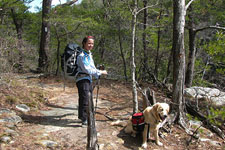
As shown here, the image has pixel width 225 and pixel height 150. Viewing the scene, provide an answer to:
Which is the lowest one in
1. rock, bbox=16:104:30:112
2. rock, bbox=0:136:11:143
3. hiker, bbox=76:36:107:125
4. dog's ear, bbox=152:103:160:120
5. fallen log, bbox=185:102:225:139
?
fallen log, bbox=185:102:225:139

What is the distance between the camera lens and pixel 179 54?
485 centimetres

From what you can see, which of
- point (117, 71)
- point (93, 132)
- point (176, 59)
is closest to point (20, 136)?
point (93, 132)

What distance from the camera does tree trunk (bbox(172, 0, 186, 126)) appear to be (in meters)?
4.82

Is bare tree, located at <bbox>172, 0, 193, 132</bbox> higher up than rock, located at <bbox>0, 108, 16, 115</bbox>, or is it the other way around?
bare tree, located at <bbox>172, 0, 193, 132</bbox>

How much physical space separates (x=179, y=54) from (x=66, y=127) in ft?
10.7

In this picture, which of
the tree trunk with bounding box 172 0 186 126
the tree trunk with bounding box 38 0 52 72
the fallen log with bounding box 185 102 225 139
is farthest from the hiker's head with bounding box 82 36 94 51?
the tree trunk with bounding box 38 0 52 72

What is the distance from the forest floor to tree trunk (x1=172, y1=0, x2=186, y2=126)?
25.7 inches

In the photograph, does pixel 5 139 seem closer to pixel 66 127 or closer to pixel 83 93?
pixel 66 127

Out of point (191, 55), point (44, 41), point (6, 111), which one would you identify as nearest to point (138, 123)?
point (6, 111)

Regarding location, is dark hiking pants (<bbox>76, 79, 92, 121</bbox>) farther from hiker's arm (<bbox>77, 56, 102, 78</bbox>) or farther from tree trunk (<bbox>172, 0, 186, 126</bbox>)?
tree trunk (<bbox>172, 0, 186, 126</bbox>)

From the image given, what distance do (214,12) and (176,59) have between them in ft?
25.6

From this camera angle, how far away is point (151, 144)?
13.5ft

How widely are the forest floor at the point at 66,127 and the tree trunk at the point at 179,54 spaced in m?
0.65

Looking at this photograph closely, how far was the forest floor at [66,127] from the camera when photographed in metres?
3.62
